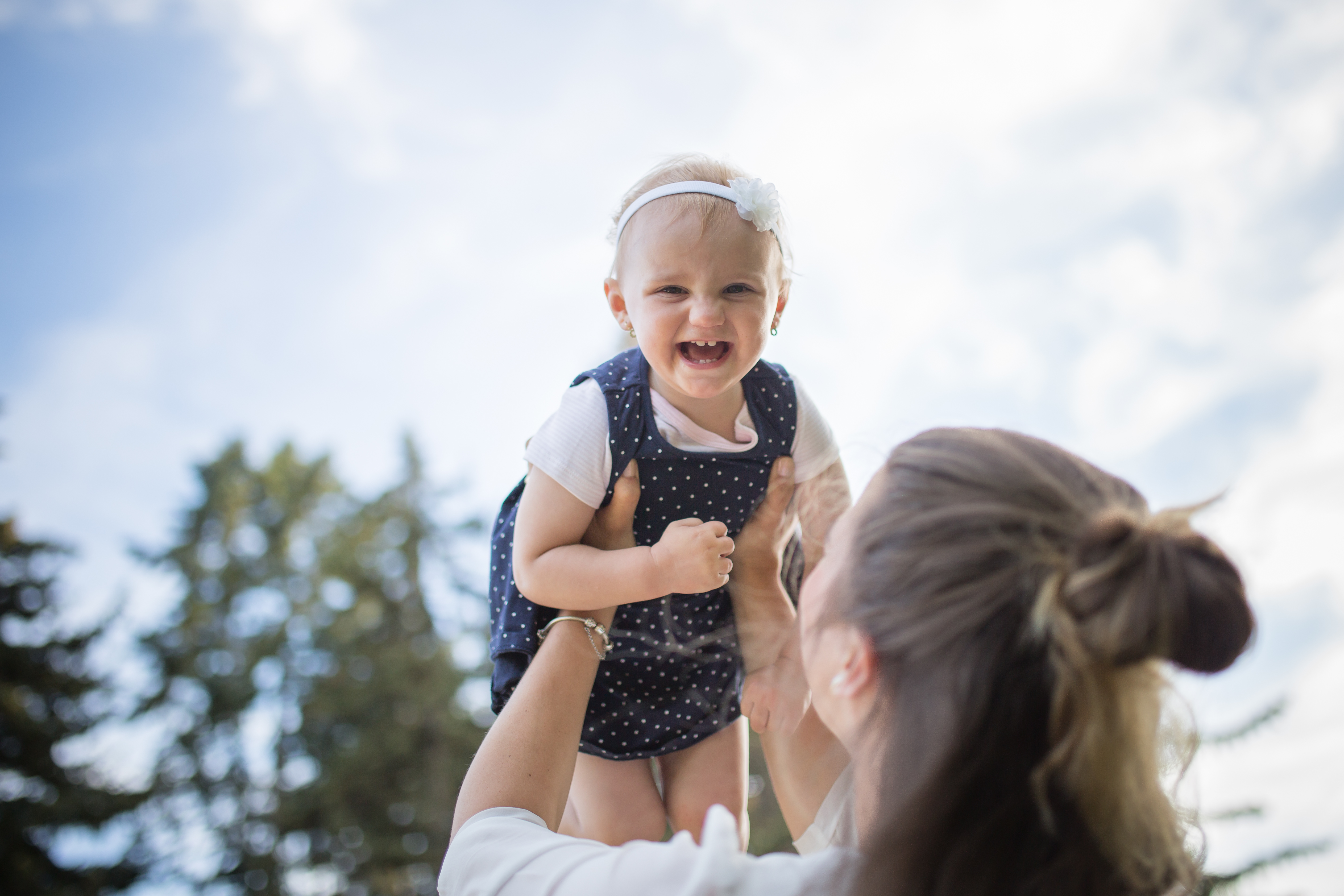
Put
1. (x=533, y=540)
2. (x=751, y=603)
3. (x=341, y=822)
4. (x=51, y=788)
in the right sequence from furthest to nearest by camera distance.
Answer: (x=341, y=822) < (x=51, y=788) < (x=751, y=603) < (x=533, y=540)

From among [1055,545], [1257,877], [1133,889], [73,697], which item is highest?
[73,697]

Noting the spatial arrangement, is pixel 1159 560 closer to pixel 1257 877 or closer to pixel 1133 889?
pixel 1133 889

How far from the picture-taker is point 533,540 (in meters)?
2.03

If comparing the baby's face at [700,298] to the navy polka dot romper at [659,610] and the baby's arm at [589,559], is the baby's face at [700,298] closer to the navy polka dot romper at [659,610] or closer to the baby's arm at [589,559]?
the navy polka dot romper at [659,610]

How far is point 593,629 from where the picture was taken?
6.63ft

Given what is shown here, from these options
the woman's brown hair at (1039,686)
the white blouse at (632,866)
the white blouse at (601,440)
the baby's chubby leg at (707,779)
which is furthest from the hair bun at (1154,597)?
the baby's chubby leg at (707,779)

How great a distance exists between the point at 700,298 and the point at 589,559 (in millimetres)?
667

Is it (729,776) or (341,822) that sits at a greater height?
(341,822)

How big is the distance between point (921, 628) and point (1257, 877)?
9439mm

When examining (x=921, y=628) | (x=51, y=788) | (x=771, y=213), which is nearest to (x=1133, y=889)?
(x=921, y=628)

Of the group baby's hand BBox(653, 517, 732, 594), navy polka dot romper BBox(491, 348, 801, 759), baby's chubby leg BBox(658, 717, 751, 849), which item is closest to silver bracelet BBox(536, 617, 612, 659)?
navy polka dot romper BBox(491, 348, 801, 759)

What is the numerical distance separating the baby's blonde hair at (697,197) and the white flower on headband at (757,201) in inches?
1.1

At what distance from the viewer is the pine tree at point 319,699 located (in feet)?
47.8

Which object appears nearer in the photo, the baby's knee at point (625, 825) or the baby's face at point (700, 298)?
the baby's face at point (700, 298)
